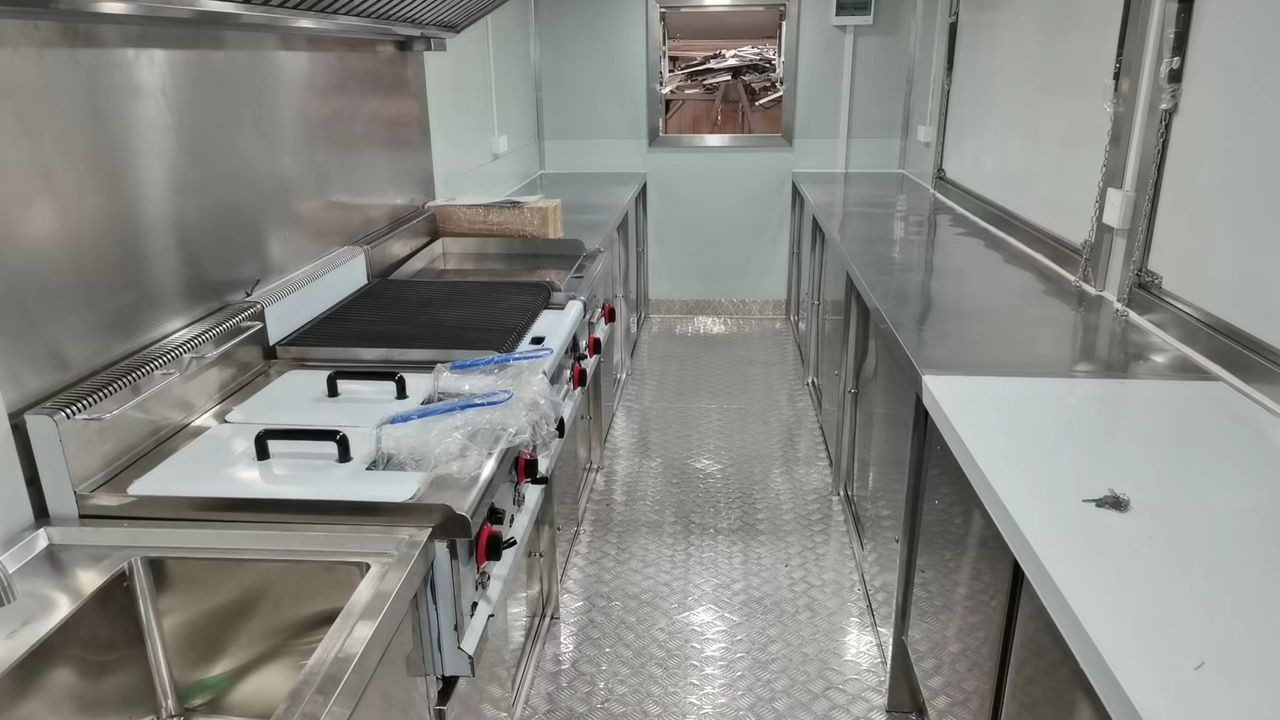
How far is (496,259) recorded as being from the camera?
259 centimetres

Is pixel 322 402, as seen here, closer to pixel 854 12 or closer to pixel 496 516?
pixel 496 516

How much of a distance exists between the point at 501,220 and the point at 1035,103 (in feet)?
5.52

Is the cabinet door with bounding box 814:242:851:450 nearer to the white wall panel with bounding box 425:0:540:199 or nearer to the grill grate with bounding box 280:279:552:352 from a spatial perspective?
the grill grate with bounding box 280:279:552:352

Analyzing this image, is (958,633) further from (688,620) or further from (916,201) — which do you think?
(916,201)

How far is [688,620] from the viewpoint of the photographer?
2.24 metres

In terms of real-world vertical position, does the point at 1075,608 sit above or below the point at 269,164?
below

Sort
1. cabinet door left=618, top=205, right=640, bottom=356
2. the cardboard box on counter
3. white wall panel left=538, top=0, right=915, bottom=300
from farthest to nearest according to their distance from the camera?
white wall panel left=538, top=0, right=915, bottom=300, cabinet door left=618, top=205, right=640, bottom=356, the cardboard box on counter

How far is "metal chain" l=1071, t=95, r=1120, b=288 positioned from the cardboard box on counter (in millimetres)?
1480

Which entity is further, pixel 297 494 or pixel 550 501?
pixel 550 501

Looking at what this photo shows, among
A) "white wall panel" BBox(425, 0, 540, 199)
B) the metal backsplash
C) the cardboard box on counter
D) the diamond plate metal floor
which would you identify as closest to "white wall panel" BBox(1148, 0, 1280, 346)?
the diamond plate metal floor

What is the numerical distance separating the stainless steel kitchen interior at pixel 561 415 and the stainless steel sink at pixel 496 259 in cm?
2

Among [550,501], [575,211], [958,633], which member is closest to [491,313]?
[550,501]

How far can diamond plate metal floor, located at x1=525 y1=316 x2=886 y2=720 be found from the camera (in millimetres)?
1986

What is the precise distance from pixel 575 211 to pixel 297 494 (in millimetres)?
2509
